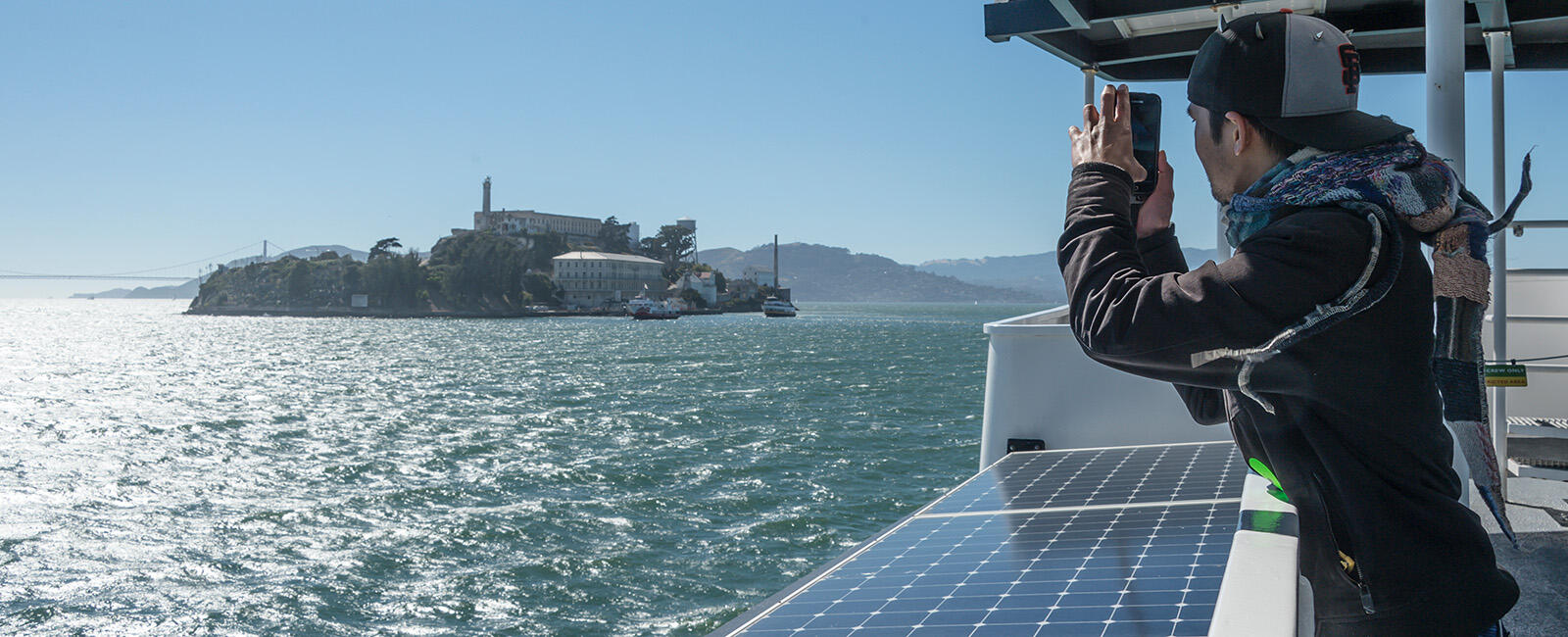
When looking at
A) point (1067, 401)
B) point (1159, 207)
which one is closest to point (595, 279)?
point (1067, 401)

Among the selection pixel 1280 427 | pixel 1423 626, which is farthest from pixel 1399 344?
pixel 1423 626

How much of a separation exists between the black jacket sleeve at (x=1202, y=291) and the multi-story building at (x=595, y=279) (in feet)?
503

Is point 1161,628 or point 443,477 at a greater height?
point 1161,628

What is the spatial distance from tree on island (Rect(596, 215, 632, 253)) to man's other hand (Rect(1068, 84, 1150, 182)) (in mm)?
191827

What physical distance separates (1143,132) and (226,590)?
1199 centimetres

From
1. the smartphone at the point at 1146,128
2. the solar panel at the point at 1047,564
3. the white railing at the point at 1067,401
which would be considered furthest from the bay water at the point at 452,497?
the smartphone at the point at 1146,128

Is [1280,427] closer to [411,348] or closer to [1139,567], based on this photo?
[1139,567]

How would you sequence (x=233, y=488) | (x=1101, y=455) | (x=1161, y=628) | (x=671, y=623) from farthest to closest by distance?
(x=233, y=488)
(x=671, y=623)
(x=1101, y=455)
(x=1161, y=628)

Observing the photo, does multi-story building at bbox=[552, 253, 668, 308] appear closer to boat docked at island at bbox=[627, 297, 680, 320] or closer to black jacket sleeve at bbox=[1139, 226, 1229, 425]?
boat docked at island at bbox=[627, 297, 680, 320]

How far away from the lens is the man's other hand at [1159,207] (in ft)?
5.79

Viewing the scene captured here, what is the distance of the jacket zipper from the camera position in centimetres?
133

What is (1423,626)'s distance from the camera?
1315 mm

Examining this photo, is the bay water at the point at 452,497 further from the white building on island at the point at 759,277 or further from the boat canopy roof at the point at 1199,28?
the white building on island at the point at 759,277

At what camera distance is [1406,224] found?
4.20 feet
